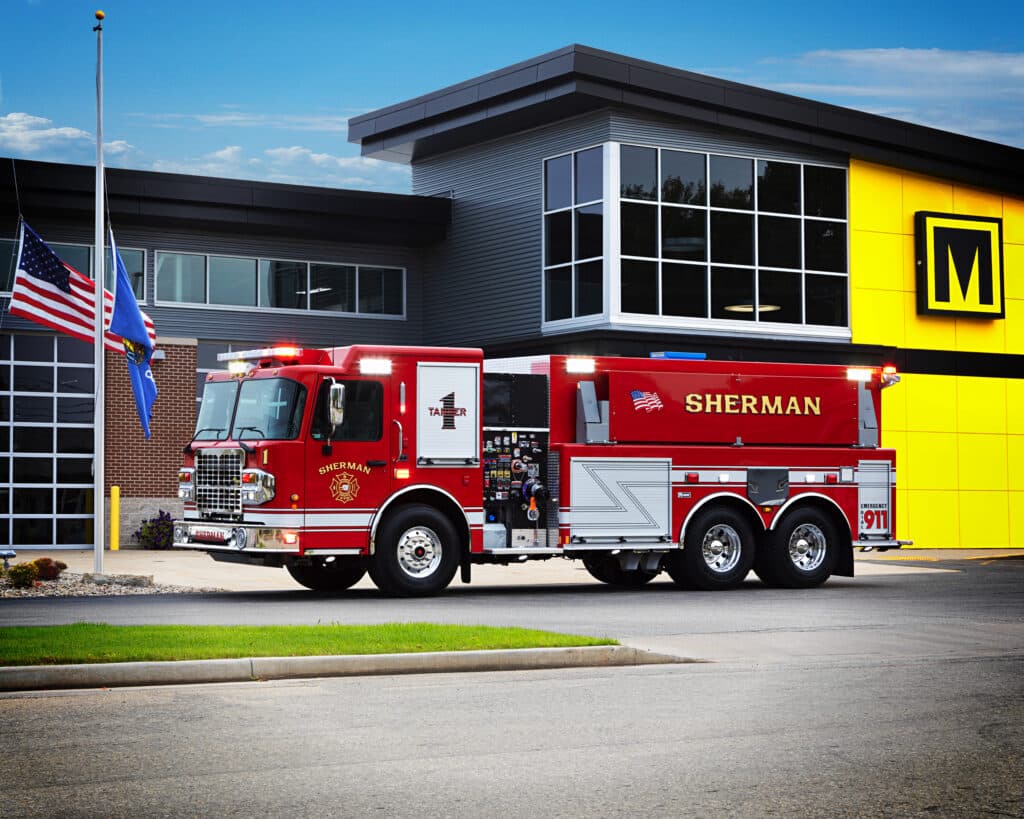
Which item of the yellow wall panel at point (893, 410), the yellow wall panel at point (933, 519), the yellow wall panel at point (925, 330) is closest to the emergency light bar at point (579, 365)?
the yellow wall panel at point (893, 410)

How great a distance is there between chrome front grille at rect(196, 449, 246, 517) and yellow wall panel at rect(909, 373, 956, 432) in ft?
59.2

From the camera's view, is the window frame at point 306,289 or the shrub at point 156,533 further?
the window frame at point 306,289

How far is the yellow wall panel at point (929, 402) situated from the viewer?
106ft

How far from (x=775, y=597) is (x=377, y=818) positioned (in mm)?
13493

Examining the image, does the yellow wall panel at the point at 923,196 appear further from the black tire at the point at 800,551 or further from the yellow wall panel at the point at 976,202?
the black tire at the point at 800,551

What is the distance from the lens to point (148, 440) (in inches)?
1166

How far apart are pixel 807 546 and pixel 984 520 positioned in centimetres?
1339

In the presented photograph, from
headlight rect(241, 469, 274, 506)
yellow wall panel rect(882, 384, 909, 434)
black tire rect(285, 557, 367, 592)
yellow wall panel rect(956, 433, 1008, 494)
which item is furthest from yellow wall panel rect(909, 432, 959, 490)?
headlight rect(241, 469, 274, 506)

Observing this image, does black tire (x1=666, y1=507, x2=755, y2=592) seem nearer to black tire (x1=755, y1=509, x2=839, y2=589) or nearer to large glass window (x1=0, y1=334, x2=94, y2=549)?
black tire (x1=755, y1=509, x2=839, y2=589)

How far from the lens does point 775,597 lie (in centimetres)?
1936

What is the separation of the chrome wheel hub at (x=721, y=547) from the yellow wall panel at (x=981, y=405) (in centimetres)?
1407

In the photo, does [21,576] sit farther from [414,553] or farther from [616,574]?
[616,574]

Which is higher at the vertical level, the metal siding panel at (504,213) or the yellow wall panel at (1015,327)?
the metal siding panel at (504,213)

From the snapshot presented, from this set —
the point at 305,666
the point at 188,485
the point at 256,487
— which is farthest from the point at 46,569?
the point at 305,666
